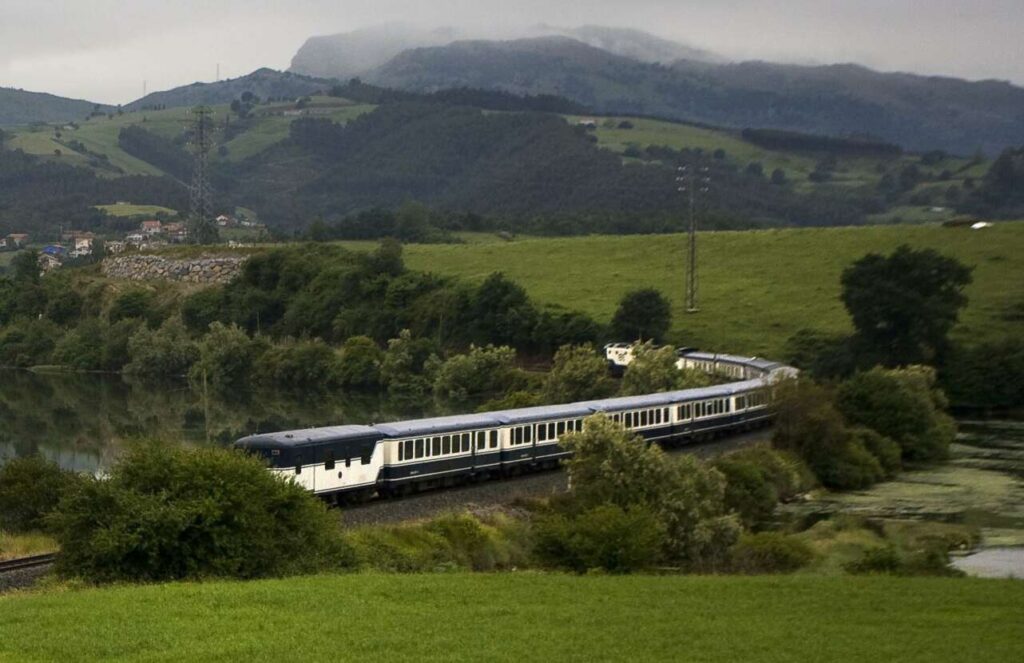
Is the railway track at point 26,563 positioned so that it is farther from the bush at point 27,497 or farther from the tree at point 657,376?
the tree at point 657,376

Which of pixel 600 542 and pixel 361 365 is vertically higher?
pixel 600 542

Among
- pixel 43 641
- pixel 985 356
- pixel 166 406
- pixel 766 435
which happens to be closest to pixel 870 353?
pixel 985 356

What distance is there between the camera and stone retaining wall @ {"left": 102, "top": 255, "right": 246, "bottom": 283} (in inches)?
5861

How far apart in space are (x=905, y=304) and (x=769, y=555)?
56.7m

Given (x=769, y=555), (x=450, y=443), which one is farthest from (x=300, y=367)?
(x=769, y=555)

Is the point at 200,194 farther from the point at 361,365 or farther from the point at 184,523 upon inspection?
the point at 184,523

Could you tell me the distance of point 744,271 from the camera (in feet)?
422

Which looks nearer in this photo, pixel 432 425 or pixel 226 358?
pixel 432 425

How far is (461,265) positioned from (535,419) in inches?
3541

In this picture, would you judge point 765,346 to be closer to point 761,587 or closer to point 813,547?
point 813,547

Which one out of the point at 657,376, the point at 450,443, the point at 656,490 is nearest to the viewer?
the point at 656,490

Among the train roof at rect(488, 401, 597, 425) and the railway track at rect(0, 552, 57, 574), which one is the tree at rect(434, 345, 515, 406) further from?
the railway track at rect(0, 552, 57, 574)

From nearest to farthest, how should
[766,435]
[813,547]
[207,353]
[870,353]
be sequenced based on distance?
1. [813,547]
2. [766,435]
3. [870,353]
4. [207,353]

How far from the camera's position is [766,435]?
2724 inches
